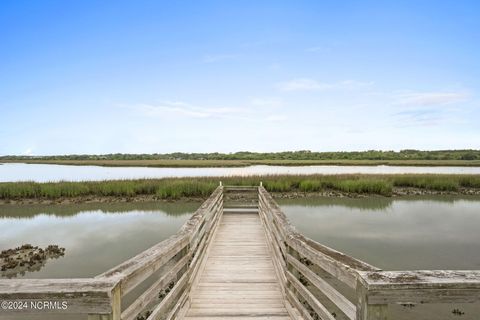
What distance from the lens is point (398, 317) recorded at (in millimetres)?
5734

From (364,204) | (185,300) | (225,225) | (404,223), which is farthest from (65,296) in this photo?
(364,204)

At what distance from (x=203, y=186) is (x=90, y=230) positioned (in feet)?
29.5

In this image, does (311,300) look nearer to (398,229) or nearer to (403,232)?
(403,232)

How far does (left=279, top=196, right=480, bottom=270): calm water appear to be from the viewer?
9136 mm

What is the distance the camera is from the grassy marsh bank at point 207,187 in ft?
68.5

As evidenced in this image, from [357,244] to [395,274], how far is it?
915 centimetres

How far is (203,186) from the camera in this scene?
69.5ft

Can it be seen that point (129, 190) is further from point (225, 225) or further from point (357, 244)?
point (357, 244)

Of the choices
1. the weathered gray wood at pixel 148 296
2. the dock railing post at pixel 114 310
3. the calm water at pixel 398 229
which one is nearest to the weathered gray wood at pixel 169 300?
the weathered gray wood at pixel 148 296

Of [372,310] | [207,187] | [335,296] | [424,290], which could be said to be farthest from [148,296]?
[207,187]

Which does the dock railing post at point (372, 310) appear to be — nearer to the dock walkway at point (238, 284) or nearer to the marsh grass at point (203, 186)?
the dock walkway at point (238, 284)

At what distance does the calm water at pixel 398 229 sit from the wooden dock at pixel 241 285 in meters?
2.92

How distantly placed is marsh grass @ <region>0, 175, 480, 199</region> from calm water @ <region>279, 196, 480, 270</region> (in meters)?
2.62

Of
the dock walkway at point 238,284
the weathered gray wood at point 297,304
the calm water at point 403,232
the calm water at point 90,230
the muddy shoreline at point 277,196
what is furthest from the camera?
the muddy shoreline at point 277,196
